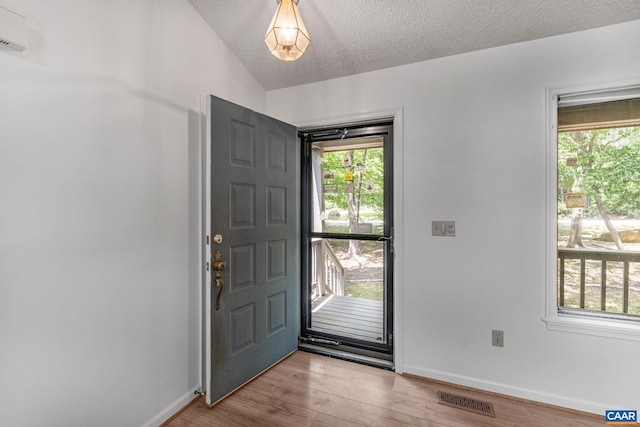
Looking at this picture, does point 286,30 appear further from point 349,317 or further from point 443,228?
point 349,317

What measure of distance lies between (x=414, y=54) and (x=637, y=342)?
7.88 feet

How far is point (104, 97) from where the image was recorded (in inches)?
58.6

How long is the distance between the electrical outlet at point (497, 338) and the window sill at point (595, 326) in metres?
0.29

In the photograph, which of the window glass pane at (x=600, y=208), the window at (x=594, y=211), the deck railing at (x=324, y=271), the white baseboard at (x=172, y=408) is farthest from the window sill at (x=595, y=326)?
the white baseboard at (x=172, y=408)

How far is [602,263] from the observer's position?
6.32ft

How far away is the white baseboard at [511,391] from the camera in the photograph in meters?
1.83

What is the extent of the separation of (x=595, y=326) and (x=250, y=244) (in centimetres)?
237

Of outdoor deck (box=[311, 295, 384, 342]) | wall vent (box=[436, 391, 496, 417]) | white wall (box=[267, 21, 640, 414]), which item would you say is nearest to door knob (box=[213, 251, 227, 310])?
outdoor deck (box=[311, 295, 384, 342])

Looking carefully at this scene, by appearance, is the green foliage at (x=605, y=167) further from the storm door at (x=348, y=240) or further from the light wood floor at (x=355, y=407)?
the light wood floor at (x=355, y=407)

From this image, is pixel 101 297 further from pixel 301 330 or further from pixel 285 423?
pixel 301 330

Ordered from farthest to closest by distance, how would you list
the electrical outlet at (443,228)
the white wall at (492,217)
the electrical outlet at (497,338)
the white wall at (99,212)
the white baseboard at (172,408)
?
the electrical outlet at (443,228), the electrical outlet at (497,338), the white wall at (492,217), the white baseboard at (172,408), the white wall at (99,212)

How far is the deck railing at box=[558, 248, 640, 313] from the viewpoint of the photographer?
1.88 m

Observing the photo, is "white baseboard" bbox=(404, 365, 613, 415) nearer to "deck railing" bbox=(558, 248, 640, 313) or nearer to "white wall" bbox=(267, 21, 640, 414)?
"white wall" bbox=(267, 21, 640, 414)

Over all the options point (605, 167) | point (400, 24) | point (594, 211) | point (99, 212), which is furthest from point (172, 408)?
point (605, 167)
